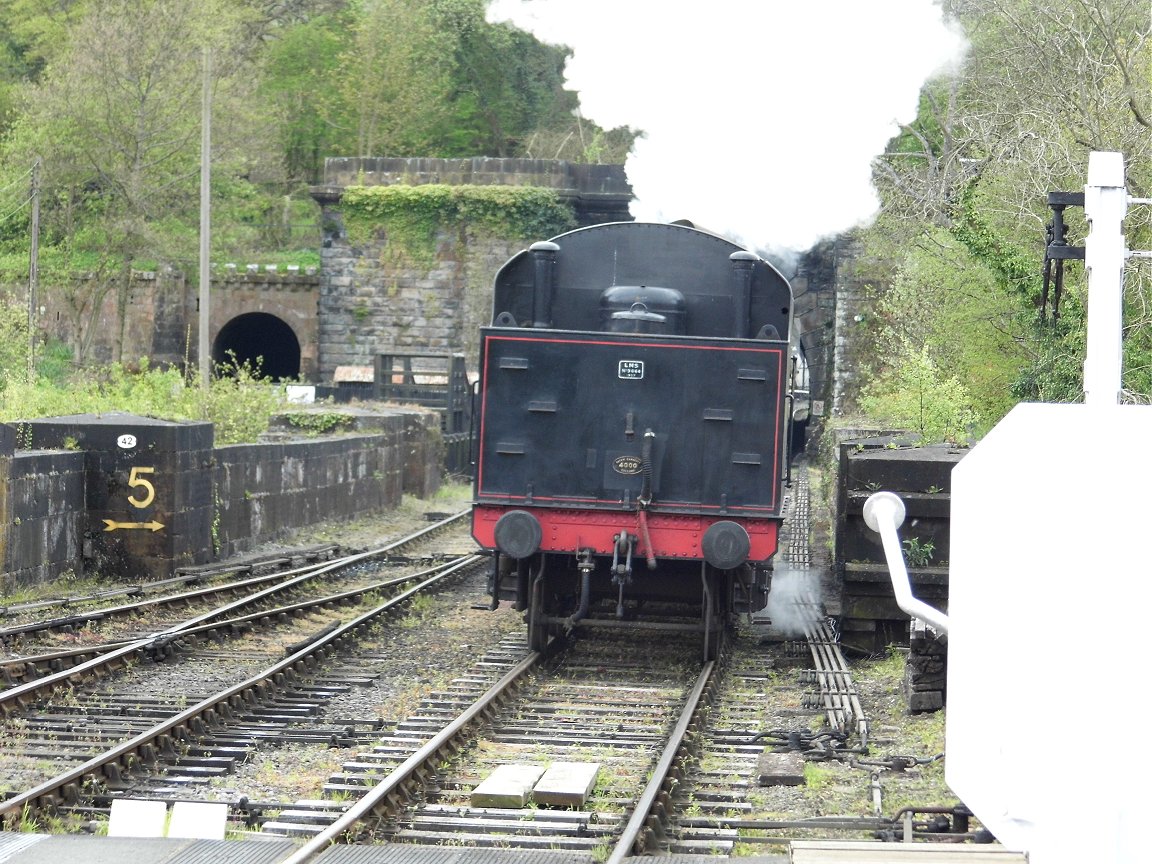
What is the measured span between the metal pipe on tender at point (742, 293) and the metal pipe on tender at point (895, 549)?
7005mm

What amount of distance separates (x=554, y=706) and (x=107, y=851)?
13.5ft

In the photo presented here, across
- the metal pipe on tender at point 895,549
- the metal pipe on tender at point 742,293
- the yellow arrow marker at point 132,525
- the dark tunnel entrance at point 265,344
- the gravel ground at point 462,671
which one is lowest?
the gravel ground at point 462,671

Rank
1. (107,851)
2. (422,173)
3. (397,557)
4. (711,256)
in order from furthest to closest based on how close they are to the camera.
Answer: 1. (422,173)
2. (397,557)
3. (711,256)
4. (107,851)

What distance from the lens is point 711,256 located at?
435 inches

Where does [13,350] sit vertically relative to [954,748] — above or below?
above

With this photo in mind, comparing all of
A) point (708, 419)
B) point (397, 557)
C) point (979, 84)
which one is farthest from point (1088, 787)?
point (979, 84)

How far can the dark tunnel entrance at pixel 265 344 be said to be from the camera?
4942cm

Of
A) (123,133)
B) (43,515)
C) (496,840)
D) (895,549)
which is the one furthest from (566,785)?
(123,133)

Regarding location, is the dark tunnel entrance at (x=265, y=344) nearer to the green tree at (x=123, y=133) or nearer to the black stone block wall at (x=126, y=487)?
the green tree at (x=123, y=133)

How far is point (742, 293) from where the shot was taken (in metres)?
10.8

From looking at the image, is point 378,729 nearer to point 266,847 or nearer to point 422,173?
point 266,847

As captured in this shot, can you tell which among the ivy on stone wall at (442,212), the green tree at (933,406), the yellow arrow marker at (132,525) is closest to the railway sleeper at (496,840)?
the green tree at (933,406)

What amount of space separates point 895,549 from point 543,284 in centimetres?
743

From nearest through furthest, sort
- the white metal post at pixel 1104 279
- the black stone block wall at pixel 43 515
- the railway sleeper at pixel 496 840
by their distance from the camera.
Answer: the white metal post at pixel 1104 279, the railway sleeper at pixel 496 840, the black stone block wall at pixel 43 515
